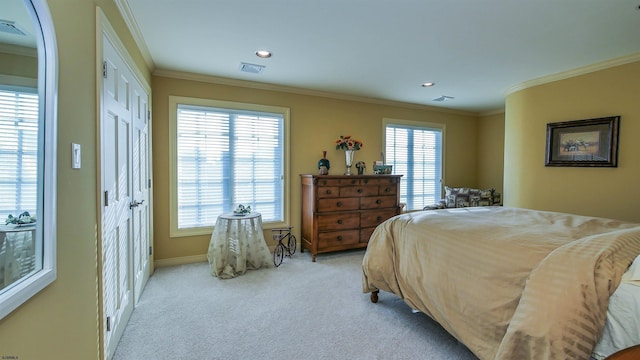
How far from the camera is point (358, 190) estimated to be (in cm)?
386

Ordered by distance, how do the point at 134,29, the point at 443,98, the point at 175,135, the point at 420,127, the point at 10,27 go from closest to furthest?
the point at 10,27 < the point at 134,29 < the point at 175,135 < the point at 443,98 < the point at 420,127

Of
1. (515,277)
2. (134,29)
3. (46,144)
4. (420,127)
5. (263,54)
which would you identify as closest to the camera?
(46,144)

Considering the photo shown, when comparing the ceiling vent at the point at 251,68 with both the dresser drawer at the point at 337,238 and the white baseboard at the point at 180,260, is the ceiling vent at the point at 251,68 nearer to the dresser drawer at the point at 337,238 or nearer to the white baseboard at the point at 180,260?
the dresser drawer at the point at 337,238

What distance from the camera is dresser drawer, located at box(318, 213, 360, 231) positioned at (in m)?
3.66

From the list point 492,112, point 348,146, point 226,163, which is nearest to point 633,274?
point 348,146

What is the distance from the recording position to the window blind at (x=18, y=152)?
0.76 metres

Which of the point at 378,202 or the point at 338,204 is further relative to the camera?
the point at 378,202

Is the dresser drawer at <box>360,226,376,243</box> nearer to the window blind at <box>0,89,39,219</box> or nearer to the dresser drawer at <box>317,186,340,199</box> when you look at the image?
the dresser drawer at <box>317,186,340,199</box>

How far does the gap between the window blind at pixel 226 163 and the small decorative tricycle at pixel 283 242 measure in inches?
7.7

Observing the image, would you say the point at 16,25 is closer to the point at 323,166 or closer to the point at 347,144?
the point at 323,166

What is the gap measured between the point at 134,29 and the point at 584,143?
4.76 metres

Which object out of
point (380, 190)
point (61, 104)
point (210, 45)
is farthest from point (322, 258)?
point (61, 104)

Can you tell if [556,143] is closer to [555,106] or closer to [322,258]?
[555,106]

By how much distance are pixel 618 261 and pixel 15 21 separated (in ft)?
7.77
